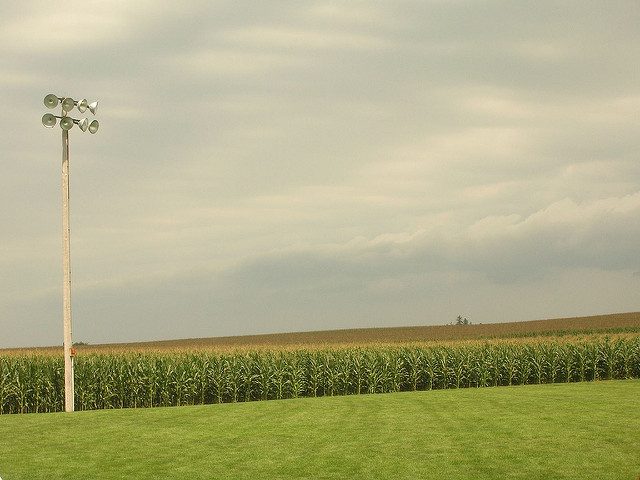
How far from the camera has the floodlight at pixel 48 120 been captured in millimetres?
24781

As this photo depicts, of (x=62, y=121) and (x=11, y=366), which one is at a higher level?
(x=62, y=121)

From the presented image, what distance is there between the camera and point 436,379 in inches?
1324

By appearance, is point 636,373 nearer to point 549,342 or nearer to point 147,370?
point 549,342

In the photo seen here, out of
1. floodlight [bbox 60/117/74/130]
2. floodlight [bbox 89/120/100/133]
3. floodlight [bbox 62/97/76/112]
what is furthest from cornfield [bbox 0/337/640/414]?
floodlight [bbox 62/97/76/112]

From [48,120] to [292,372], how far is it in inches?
525

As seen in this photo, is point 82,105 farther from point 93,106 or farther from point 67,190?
point 67,190

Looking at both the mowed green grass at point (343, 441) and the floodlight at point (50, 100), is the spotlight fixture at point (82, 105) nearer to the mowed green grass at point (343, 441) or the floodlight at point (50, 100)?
the floodlight at point (50, 100)

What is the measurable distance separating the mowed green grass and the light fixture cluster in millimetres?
8859

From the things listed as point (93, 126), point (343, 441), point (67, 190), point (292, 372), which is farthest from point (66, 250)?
point (343, 441)

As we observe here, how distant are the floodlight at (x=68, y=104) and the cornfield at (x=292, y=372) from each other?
33.7ft

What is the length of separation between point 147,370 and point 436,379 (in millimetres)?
11857

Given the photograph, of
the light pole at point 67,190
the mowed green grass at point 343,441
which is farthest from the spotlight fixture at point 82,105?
the mowed green grass at point 343,441

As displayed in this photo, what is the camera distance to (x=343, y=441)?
16219 mm

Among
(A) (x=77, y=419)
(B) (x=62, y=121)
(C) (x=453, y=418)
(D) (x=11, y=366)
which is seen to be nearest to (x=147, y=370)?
(D) (x=11, y=366)
